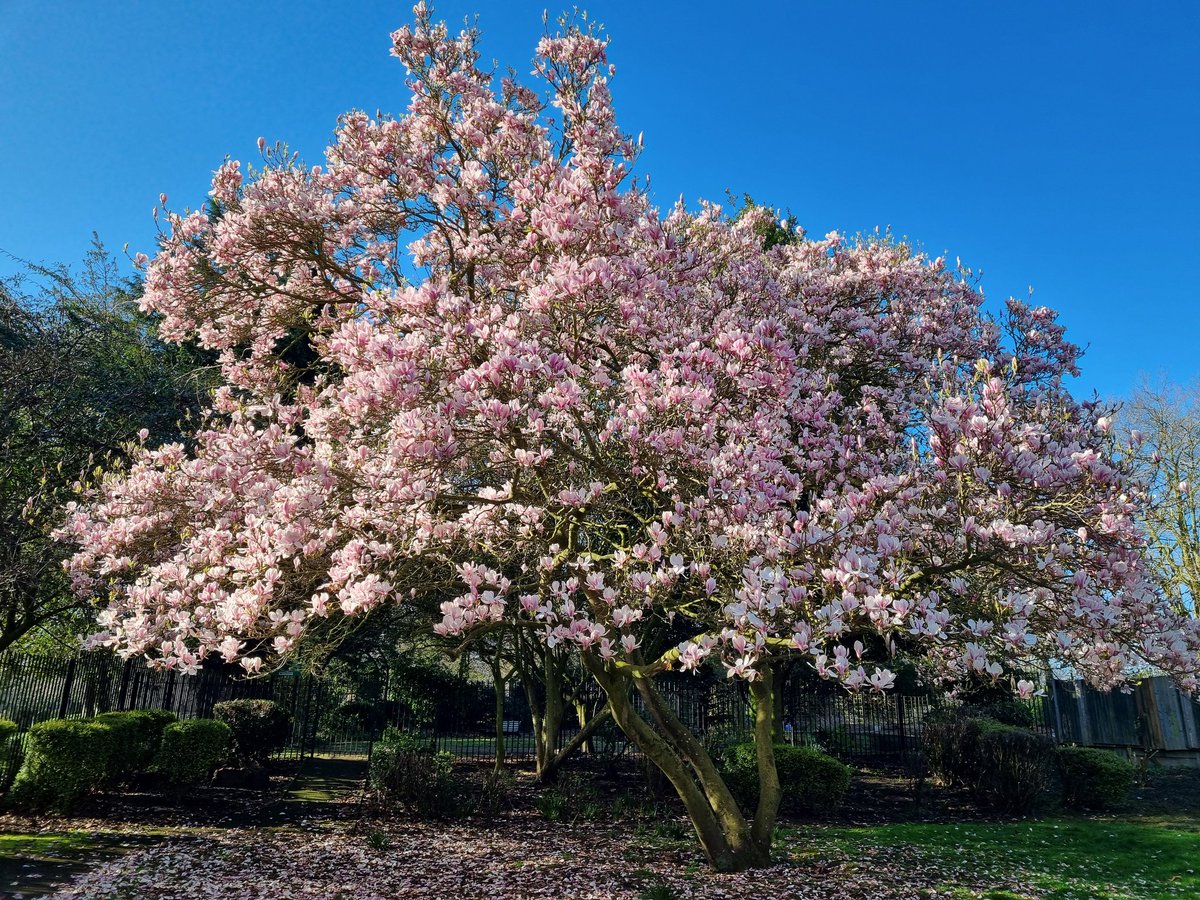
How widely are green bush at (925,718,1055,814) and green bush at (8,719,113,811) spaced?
13876 millimetres

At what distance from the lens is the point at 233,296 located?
9258 millimetres

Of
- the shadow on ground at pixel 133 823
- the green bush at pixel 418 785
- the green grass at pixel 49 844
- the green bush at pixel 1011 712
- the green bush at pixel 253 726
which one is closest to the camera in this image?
the shadow on ground at pixel 133 823

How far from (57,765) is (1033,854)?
500 inches

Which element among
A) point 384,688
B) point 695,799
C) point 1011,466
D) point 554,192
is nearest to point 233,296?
point 554,192

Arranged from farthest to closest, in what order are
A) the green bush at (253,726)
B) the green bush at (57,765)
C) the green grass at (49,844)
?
the green bush at (253,726)
the green bush at (57,765)
the green grass at (49,844)

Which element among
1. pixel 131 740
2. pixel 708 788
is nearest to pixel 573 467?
pixel 708 788

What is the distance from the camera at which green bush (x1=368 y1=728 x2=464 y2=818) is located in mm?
10883

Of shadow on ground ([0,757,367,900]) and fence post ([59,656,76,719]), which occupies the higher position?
fence post ([59,656,76,719])

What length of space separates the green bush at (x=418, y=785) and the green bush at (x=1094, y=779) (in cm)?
1043

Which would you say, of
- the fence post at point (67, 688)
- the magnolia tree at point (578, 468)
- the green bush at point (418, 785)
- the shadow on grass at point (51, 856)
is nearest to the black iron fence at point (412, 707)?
the fence post at point (67, 688)

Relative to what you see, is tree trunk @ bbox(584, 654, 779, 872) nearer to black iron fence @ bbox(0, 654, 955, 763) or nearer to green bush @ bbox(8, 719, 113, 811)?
black iron fence @ bbox(0, 654, 955, 763)

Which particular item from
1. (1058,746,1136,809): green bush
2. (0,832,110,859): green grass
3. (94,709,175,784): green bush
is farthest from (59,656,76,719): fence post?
(1058,746,1136,809): green bush

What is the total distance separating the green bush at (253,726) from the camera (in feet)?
47.5

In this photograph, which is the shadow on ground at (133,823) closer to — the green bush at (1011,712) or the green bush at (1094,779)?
the green bush at (1094,779)
